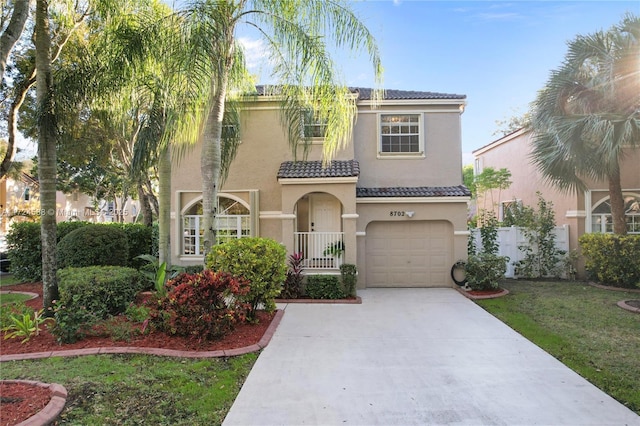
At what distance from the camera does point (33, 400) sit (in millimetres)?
4059

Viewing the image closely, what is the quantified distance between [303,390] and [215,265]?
4010 millimetres

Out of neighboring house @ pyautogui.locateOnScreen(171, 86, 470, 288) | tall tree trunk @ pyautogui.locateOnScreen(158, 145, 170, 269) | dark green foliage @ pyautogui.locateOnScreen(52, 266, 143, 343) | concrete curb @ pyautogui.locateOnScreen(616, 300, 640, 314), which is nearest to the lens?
dark green foliage @ pyautogui.locateOnScreen(52, 266, 143, 343)

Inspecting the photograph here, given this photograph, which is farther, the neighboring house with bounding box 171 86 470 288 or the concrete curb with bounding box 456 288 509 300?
the neighboring house with bounding box 171 86 470 288

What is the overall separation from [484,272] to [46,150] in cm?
1154

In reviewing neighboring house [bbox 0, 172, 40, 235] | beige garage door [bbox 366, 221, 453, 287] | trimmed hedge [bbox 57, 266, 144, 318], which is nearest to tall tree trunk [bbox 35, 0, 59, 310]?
trimmed hedge [bbox 57, 266, 144, 318]

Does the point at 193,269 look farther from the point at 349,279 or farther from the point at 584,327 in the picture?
the point at 584,327

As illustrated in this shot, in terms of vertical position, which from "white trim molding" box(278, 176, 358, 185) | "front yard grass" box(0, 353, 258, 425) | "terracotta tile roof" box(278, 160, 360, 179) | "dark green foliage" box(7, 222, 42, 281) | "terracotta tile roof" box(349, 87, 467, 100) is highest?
"terracotta tile roof" box(349, 87, 467, 100)

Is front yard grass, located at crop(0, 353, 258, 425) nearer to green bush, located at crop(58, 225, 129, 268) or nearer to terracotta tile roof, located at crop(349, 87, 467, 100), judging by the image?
green bush, located at crop(58, 225, 129, 268)

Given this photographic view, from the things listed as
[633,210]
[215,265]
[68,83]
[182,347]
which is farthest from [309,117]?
[633,210]

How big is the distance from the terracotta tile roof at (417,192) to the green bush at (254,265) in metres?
4.67

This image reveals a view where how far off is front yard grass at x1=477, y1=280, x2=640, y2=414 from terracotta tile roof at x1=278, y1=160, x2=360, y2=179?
5.39 metres

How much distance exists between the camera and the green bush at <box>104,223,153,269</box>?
1308cm

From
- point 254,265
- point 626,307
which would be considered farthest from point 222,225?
point 626,307

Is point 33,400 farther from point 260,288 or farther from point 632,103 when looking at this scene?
point 632,103
